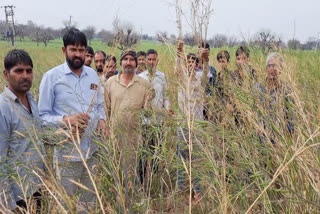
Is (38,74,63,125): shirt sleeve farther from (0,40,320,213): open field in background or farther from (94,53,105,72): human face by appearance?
(94,53,105,72): human face

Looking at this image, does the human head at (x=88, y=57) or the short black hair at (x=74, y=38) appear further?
the human head at (x=88, y=57)

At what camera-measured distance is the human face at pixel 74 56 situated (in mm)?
2457

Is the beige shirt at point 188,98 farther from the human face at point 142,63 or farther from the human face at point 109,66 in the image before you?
the human face at point 142,63

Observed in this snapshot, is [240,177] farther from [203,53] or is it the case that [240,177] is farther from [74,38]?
[74,38]

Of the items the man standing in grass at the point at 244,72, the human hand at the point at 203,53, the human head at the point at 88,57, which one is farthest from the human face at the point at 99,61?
the human hand at the point at 203,53

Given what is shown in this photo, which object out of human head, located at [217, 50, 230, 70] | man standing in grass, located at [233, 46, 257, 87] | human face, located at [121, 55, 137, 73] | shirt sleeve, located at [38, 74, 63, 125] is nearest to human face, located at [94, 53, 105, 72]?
human face, located at [121, 55, 137, 73]

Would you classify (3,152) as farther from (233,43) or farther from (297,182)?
(233,43)

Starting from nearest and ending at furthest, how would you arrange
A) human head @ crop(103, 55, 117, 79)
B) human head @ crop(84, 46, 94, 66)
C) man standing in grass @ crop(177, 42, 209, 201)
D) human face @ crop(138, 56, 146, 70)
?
man standing in grass @ crop(177, 42, 209, 201) → human head @ crop(103, 55, 117, 79) → human head @ crop(84, 46, 94, 66) → human face @ crop(138, 56, 146, 70)

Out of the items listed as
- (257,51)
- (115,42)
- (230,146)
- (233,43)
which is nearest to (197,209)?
(230,146)

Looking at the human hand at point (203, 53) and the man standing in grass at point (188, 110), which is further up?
the human hand at point (203, 53)

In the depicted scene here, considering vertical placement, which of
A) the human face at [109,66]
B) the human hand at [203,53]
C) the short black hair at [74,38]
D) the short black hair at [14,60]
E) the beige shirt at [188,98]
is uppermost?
the short black hair at [74,38]

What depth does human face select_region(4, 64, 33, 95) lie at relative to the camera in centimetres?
202

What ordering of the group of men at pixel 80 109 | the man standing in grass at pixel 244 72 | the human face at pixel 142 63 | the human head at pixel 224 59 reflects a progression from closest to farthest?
the group of men at pixel 80 109
the man standing in grass at pixel 244 72
the human head at pixel 224 59
the human face at pixel 142 63

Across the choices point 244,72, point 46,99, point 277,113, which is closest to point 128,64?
point 46,99
